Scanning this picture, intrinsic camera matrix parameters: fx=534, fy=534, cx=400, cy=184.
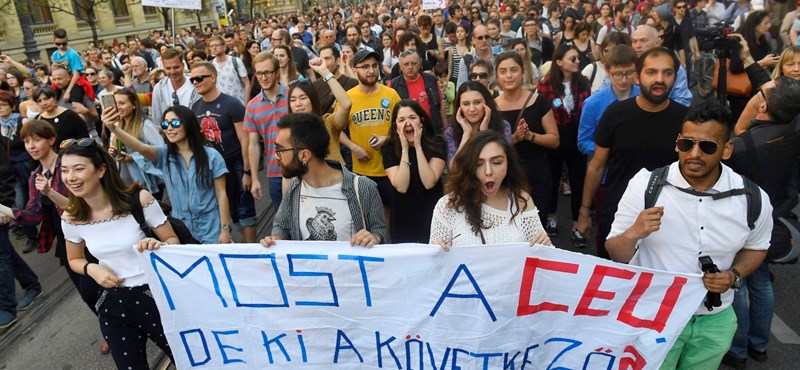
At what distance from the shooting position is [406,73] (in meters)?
5.04

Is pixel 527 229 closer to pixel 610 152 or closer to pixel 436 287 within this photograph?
pixel 436 287

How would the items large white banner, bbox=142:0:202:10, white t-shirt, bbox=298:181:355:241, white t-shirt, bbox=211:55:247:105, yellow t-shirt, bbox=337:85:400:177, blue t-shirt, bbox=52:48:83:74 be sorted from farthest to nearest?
blue t-shirt, bbox=52:48:83:74 → large white banner, bbox=142:0:202:10 → white t-shirt, bbox=211:55:247:105 → yellow t-shirt, bbox=337:85:400:177 → white t-shirt, bbox=298:181:355:241

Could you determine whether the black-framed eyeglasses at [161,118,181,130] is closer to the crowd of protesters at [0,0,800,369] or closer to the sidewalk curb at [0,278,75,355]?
the crowd of protesters at [0,0,800,369]

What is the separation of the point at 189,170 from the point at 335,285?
1.64 m

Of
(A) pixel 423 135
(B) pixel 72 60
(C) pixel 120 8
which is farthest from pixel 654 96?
(C) pixel 120 8

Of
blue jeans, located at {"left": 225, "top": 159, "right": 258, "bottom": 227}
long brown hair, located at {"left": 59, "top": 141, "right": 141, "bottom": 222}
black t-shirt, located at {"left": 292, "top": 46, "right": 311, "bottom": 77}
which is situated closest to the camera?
long brown hair, located at {"left": 59, "top": 141, "right": 141, "bottom": 222}

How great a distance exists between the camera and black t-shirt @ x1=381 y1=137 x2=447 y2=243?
362 cm

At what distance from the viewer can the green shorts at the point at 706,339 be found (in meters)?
2.46

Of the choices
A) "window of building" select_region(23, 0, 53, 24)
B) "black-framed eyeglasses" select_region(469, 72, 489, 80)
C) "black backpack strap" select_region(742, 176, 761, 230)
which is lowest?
"black backpack strap" select_region(742, 176, 761, 230)

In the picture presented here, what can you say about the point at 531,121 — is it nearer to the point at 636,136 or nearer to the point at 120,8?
the point at 636,136

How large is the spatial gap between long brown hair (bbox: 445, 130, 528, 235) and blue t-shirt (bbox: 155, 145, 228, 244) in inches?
76.5

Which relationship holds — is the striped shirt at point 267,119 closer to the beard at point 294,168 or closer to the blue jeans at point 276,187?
the blue jeans at point 276,187

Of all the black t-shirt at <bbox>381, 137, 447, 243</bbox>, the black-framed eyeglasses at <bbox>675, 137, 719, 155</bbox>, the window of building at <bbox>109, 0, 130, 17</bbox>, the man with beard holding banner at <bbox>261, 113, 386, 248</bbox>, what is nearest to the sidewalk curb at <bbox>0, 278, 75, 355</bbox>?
the man with beard holding banner at <bbox>261, 113, 386, 248</bbox>

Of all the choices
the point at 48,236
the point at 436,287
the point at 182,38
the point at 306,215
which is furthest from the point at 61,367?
the point at 182,38
